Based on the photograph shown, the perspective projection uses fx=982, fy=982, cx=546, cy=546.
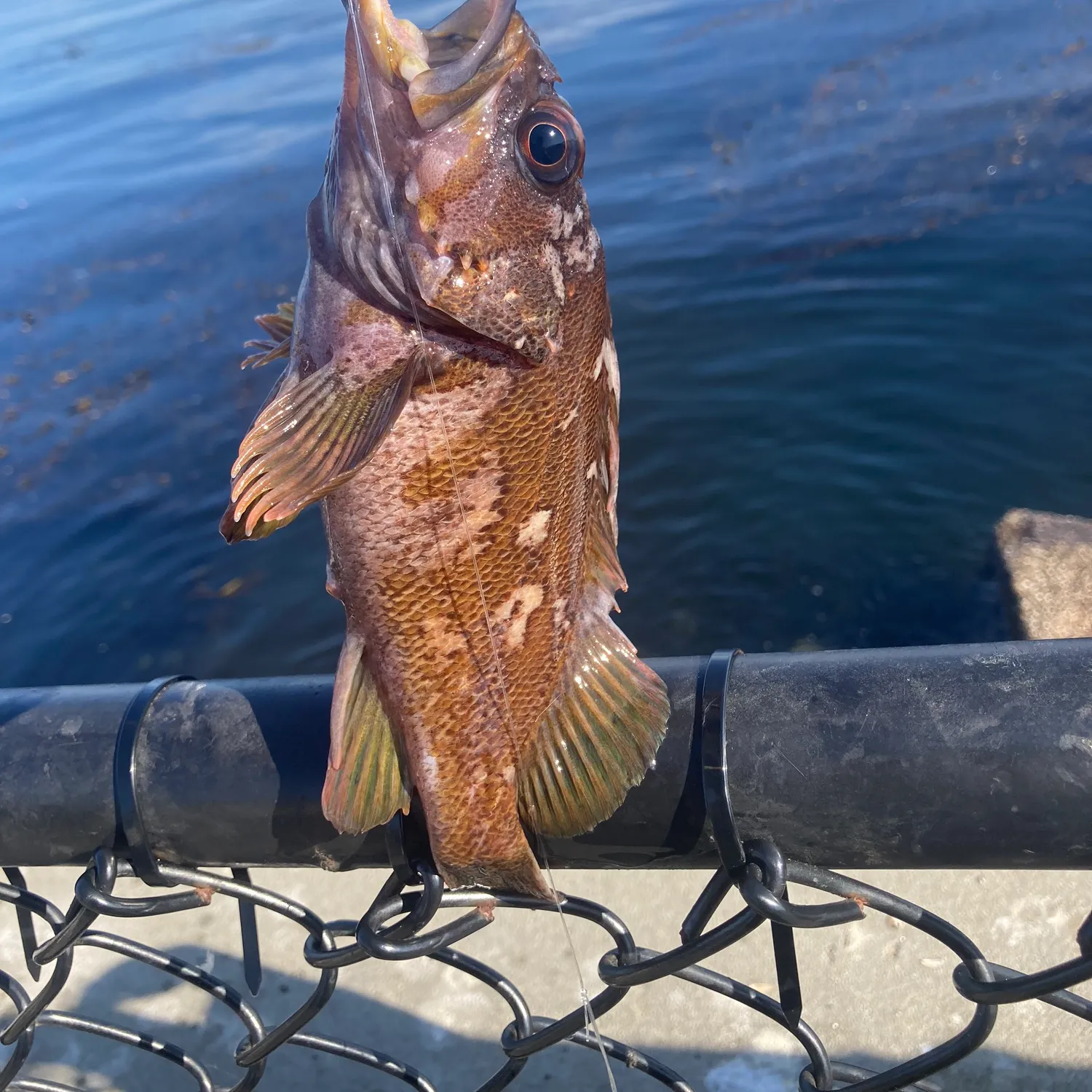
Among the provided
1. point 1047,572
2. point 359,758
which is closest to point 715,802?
point 359,758

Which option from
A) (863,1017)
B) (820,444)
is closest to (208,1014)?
(863,1017)

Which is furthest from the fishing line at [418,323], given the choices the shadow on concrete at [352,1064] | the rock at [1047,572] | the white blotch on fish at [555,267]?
the rock at [1047,572]

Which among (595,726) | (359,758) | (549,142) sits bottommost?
(595,726)

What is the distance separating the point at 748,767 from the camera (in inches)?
46.5

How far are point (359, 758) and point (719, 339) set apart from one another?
8675 millimetres

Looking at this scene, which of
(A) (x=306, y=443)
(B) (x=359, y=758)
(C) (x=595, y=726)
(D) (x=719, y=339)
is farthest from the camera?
(D) (x=719, y=339)

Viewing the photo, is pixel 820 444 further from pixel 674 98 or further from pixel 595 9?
pixel 595 9

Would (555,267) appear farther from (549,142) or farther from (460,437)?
(460,437)

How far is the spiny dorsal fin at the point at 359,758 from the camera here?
52.7 inches

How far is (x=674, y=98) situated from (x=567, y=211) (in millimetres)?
13756

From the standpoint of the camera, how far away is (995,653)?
1159mm

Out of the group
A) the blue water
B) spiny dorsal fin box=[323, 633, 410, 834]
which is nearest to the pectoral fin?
spiny dorsal fin box=[323, 633, 410, 834]

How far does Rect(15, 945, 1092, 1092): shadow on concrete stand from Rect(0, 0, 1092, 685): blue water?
4115 mm

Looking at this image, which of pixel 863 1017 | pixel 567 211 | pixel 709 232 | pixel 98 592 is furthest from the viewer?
pixel 709 232
